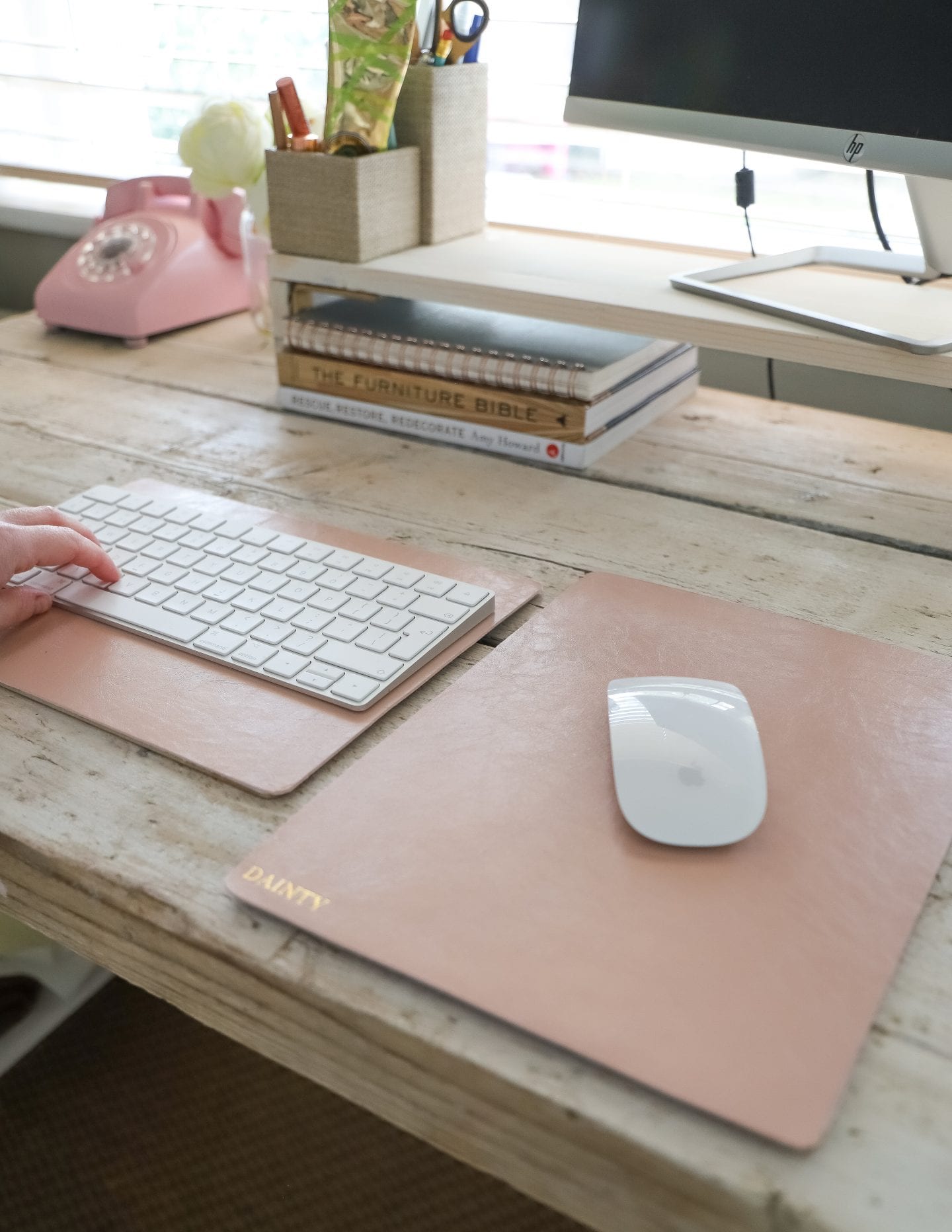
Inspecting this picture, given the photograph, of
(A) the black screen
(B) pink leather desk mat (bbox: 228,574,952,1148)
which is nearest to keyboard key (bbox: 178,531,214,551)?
(B) pink leather desk mat (bbox: 228,574,952,1148)

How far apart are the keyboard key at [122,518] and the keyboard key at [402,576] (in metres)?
0.20

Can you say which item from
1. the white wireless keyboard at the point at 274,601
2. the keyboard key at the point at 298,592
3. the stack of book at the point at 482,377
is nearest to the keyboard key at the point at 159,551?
the white wireless keyboard at the point at 274,601

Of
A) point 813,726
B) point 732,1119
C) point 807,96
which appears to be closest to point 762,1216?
point 732,1119

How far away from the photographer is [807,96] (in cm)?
82

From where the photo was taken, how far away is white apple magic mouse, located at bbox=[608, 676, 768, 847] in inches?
18.8

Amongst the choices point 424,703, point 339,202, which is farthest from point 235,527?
point 339,202

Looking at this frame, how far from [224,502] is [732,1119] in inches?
23.5

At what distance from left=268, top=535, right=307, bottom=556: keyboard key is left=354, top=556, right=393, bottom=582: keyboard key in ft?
0.17

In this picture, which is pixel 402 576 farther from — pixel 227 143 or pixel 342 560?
pixel 227 143

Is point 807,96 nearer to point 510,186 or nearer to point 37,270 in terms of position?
point 510,186

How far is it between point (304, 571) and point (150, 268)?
26.7 inches

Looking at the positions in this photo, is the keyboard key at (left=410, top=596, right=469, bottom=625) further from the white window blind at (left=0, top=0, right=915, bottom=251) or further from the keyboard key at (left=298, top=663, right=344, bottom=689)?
the white window blind at (left=0, top=0, right=915, bottom=251)

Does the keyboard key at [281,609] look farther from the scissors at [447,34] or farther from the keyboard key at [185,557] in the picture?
the scissors at [447,34]

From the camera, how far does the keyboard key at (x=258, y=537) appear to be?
29.3 inches
